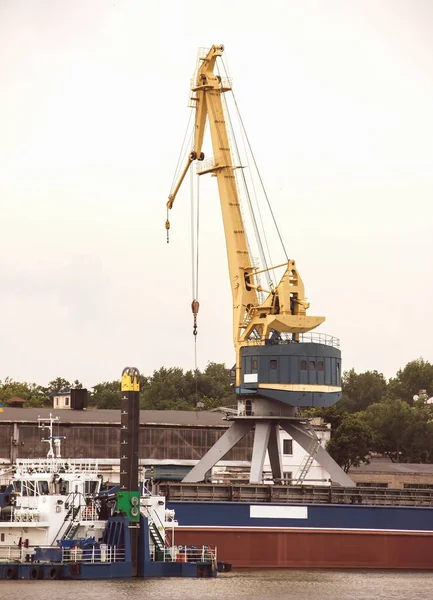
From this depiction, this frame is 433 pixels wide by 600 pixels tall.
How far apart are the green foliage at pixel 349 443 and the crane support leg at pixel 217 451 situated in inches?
1189

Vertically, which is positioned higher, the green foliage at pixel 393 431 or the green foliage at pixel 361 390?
the green foliage at pixel 361 390

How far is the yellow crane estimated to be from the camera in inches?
2751

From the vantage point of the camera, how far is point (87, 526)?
56000mm

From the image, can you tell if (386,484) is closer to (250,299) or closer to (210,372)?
(250,299)

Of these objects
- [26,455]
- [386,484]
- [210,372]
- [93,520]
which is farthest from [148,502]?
[210,372]

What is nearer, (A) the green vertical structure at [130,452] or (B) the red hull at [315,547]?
(A) the green vertical structure at [130,452]

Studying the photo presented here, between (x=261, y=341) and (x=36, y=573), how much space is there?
69.5 ft

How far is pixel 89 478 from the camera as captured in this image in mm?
57781

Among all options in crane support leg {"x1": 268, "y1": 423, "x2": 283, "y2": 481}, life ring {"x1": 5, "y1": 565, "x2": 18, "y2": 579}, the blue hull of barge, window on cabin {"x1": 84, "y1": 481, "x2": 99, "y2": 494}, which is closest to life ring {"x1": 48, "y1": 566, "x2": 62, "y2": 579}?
life ring {"x1": 5, "y1": 565, "x2": 18, "y2": 579}

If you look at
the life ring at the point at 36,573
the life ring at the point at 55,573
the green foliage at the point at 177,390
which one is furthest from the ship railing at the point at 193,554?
the green foliage at the point at 177,390

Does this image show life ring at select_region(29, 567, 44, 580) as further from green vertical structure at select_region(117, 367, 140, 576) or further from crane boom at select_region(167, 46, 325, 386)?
crane boom at select_region(167, 46, 325, 386)

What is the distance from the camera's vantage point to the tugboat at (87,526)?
2120 inches

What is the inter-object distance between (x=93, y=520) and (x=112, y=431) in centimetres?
2558

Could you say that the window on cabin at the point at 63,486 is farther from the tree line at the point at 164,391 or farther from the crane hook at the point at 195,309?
the tree line at the point at 164,391
